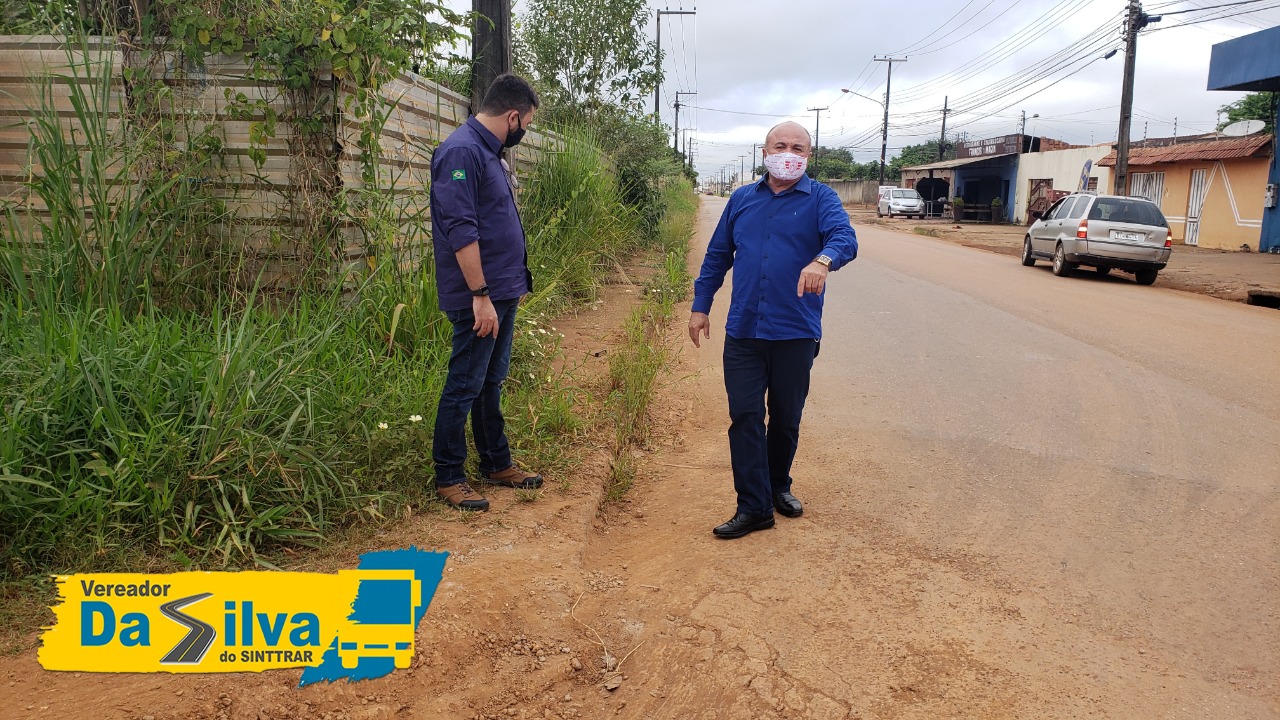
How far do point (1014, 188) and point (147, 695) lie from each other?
44.2 meters

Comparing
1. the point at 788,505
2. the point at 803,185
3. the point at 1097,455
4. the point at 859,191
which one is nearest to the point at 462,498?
the point at 788,505

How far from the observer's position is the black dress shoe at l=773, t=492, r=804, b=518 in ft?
14.4

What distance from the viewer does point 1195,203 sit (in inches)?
1002

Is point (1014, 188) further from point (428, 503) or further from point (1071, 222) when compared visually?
point (428, 503)

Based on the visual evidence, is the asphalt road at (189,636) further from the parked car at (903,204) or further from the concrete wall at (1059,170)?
the parked car at (903,204)

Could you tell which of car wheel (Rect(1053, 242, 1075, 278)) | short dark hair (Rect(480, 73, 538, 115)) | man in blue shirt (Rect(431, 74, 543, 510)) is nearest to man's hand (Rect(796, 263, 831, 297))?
man in blue shirt (Rect(431, 74, 543, 510))

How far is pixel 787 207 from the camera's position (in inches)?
159

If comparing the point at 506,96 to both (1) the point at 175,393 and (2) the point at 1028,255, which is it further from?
(2) the point at 1028,255

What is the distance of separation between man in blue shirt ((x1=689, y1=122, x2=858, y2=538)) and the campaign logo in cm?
160

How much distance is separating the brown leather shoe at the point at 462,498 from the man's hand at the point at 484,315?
2.41 feet

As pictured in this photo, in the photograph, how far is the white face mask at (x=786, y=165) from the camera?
392 cm

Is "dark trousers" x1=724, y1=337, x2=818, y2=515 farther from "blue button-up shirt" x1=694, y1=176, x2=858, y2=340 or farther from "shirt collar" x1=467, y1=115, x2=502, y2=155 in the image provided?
"shirt collar" x1=467, y1=115, x2=502, y2=155

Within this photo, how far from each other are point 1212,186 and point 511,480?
2647 cm

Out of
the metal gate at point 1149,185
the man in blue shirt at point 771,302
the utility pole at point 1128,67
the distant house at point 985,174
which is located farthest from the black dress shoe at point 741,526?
the distant house at point 985,174
